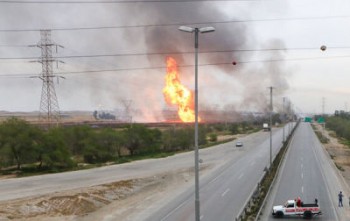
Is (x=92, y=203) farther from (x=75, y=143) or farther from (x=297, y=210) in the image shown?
(x=75, y=143)

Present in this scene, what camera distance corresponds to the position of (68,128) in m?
74.7

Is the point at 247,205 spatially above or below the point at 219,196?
above

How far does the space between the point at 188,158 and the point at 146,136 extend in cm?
1509

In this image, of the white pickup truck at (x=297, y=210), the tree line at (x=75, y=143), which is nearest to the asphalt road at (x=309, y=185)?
the white pickup truck at (x=297, y=210)

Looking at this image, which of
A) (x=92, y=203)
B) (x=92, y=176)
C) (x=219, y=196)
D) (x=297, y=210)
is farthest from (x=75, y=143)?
(x=297, y=210)

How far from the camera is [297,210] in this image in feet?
97.9

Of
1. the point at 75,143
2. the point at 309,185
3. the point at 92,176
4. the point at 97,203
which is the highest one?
the point at 75,143

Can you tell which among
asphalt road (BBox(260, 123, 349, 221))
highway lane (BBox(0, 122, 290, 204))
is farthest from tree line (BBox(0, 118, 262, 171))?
asphalt road (BBox(260, 123, 349, 221))

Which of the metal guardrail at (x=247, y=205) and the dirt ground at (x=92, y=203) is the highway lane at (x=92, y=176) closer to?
the dirt ground at (x=92, y=203)

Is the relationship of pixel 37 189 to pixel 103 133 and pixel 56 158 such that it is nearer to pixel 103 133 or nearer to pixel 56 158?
pixel 56 158

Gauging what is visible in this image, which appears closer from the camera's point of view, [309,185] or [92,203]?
[92,203]

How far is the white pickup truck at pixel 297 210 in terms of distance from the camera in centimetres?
2944

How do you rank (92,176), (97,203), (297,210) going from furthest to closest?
1. (92,176)
2. (97,203)
3. (297,210)

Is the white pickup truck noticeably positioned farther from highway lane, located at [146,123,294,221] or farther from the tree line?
the tree line
